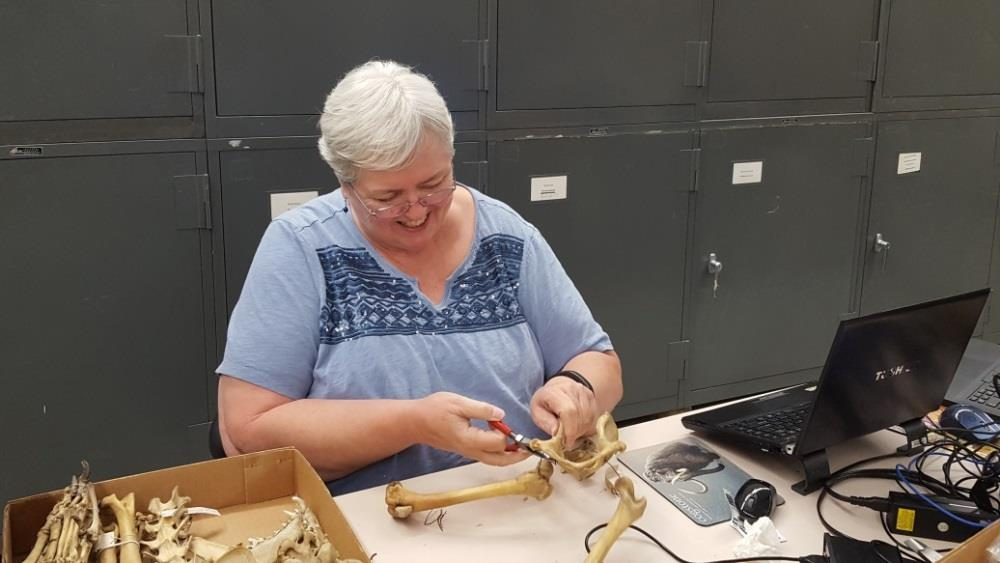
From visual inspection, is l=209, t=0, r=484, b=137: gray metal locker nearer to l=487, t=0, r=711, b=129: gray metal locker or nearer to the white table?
l=487, t=0, r=711, b=129: gray metal locker

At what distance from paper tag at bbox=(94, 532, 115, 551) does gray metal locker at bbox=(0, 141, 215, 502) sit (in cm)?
127

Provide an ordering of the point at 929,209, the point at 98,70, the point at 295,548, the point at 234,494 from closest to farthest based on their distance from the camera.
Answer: the point at 295,548 < the point at 234,494 < the point at 98,70 < the point at 929,209

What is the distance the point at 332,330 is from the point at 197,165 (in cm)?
101

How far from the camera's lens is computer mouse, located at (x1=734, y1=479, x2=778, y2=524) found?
3.93 ft

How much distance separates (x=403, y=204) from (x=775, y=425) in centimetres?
72

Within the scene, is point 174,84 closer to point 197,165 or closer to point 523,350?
point 197,165

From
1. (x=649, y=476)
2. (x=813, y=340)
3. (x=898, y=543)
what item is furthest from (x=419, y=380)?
(x=813, y=340)

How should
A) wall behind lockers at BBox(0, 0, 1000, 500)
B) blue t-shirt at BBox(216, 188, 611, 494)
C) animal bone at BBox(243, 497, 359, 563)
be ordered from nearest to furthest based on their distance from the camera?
animal bone at BBox(243, 497, 359, 563)
blue t-shirt at BBox(216, 188, 611, 494)
wall behind lockers at BBox(0, 0, 1000, 500)

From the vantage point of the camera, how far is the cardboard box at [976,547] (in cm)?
97

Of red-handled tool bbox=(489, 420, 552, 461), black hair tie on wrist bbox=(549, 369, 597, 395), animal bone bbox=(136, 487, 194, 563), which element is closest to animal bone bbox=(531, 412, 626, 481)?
red-handled tool bbox=(489, 420, 552, 461)

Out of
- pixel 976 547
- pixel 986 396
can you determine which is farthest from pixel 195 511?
pixel 986 396

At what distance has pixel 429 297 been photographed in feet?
4.85

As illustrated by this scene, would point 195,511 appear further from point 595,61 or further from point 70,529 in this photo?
point 595,61

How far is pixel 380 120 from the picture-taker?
133 cm
